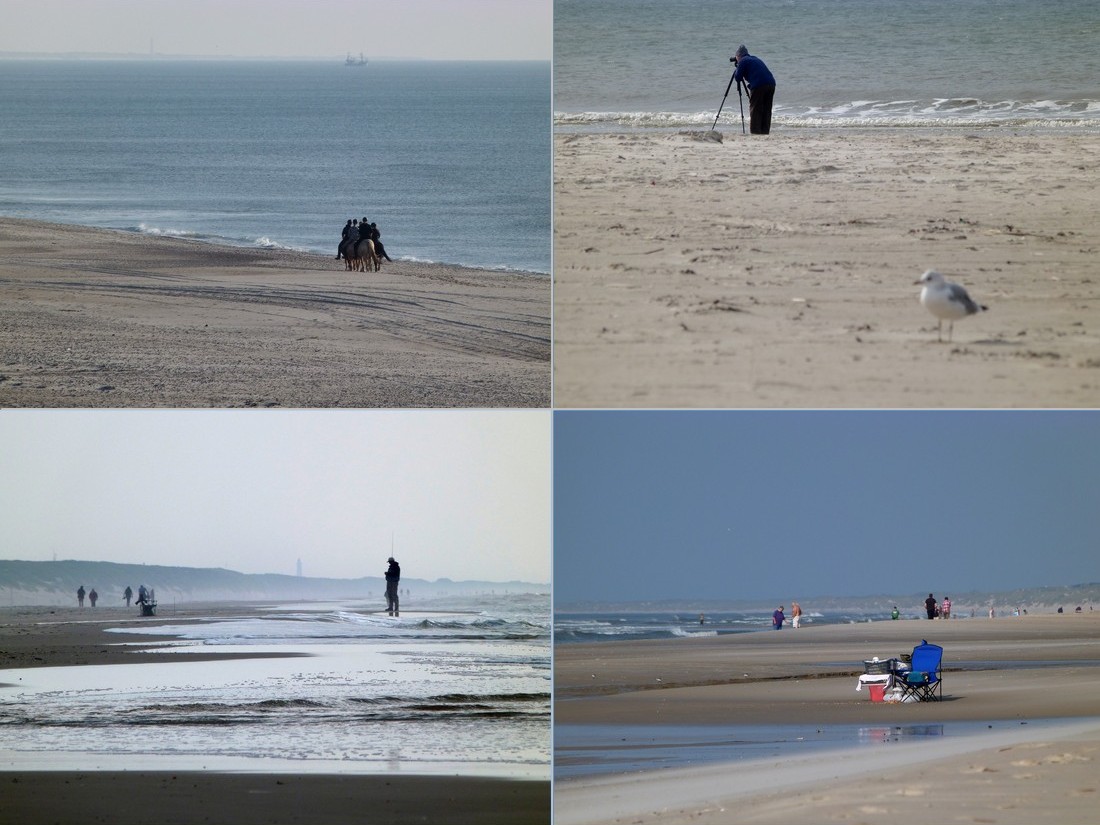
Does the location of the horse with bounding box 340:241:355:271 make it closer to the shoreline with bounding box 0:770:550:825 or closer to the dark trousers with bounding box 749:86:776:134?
the dark trousers with bounding box 749:86:776:134

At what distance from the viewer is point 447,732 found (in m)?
6.96

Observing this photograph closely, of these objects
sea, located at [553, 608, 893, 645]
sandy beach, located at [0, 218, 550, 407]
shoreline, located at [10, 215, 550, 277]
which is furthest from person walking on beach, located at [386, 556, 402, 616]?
shoreline, located at [10, 215, 550, 277]

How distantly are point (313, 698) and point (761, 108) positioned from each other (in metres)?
5.02

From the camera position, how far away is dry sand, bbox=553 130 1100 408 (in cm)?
674

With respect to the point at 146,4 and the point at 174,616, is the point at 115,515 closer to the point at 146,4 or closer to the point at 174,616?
the point at 174,616

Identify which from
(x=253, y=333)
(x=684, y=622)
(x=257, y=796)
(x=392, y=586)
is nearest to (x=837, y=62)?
(x=253, y=333)

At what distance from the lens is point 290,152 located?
11.6m

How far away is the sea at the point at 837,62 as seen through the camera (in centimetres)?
869

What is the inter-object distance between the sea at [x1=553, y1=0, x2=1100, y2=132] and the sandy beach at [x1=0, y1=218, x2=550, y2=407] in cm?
155

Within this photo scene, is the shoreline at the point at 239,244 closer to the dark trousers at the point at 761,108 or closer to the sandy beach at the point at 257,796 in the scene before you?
the dark trousers at the point at 761,108

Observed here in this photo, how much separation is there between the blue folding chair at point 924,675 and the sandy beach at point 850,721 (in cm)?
Answer: 10

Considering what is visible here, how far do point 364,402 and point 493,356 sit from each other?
0.81 meters

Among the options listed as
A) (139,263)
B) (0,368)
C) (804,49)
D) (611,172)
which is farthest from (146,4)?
(804,49)

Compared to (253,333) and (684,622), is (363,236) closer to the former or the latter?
(253,333)
